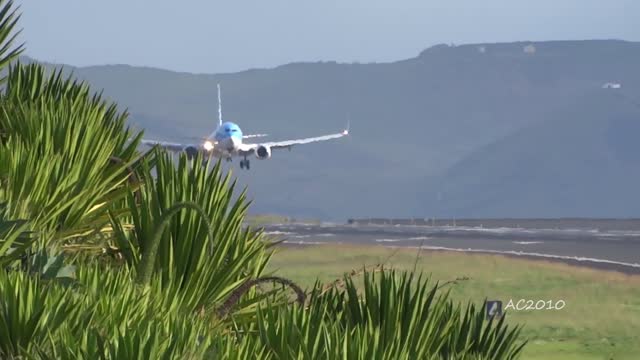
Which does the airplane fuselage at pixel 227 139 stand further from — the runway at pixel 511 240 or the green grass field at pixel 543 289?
the green grass field at pixel 543 289

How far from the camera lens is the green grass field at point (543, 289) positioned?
73.0m

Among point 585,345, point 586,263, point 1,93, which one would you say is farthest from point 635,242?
point 1,93

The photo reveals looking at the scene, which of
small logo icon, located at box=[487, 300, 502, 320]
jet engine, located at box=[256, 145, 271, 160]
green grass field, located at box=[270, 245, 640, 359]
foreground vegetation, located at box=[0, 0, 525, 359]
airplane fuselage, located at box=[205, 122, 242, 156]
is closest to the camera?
foreground vegetation, located at box=[0, 0, 525, 359]

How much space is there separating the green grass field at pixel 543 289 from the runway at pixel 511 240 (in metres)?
3.77

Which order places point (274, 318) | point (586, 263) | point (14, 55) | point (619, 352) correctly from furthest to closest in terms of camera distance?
point (586, 263), point (619, 352), point (14, 55), point (274, 318)

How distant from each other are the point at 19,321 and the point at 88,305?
46cm

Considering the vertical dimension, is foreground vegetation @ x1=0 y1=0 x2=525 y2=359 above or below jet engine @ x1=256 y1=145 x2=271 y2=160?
below

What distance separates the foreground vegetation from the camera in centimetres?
691

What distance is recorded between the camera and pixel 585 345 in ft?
237

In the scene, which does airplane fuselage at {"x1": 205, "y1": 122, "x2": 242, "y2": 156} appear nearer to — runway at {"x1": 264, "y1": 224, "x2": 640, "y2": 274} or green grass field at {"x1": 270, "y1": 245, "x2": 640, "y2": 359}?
runway at {"x1": 264, "y1": 224, "x2": 640, "y2": 274}

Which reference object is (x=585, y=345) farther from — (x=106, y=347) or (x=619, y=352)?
(x=106, y=347)

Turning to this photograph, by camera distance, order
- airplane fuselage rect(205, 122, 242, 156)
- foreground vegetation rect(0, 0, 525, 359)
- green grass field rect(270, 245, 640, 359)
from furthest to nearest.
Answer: airplane fuselage rect(205, 122, 242, 156) → green grass field rect(270, 245, 640, 359) → foreground vegetation rect(0, 0, 525, 359)

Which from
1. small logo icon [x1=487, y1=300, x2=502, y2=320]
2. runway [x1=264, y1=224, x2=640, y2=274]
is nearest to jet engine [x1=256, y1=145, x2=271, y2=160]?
runway [x1=264, y1=224, x2=640, y2=274]

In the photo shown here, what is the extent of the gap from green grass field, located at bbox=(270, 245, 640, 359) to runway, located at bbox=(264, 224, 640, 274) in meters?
3.77
